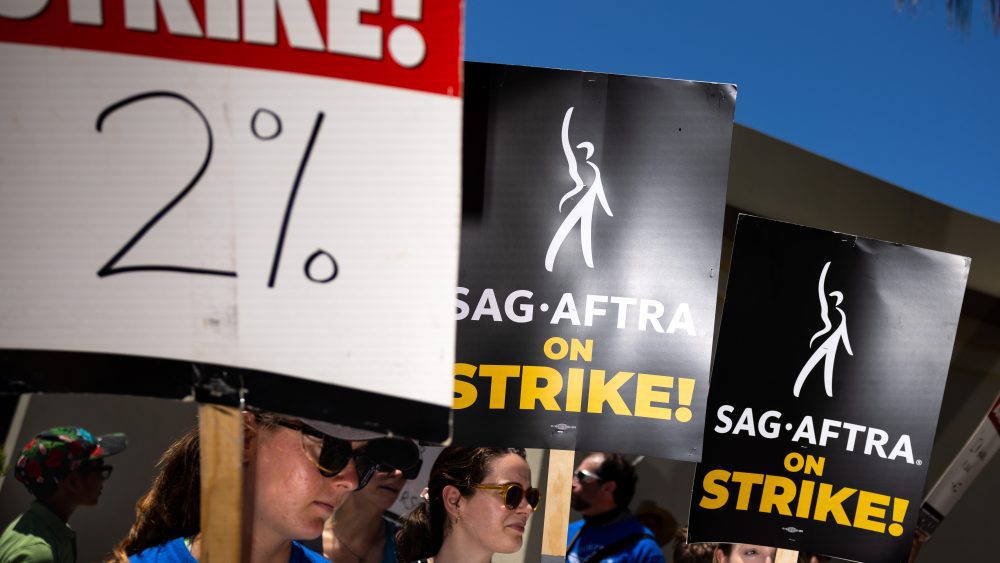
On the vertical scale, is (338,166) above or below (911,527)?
above

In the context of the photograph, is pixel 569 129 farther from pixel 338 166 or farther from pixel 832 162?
pixel 832 162

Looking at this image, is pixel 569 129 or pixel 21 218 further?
pixel 569 129

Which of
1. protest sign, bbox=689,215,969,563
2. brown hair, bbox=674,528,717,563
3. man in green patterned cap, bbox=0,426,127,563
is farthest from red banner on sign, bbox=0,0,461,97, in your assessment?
brown hair, bbox=674,528,717,563

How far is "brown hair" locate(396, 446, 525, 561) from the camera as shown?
337 centimetres

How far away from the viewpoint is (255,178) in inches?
69.8

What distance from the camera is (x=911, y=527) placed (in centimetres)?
384

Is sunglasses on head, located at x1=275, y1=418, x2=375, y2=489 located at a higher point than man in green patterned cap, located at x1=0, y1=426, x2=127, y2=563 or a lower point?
higher

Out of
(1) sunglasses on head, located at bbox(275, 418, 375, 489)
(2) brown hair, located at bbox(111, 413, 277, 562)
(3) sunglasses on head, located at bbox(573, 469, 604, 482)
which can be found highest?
(1) sunglasses on head, located at bbox(275, 418, 375, 489)

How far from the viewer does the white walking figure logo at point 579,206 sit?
10.0 feet

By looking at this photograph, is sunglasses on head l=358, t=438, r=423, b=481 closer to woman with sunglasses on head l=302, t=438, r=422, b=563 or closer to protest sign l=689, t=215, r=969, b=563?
woman with sunglasses on head l=302, t=438, r=422, b=563

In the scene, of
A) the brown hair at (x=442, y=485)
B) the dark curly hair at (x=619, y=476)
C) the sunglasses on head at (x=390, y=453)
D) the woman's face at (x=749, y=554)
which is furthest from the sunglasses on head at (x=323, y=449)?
the dark curly hair at (x=619, y=476)

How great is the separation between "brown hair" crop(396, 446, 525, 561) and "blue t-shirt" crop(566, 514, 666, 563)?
99 cm

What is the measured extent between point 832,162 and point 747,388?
382 centimetres

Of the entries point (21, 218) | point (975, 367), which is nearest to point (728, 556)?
point (21, 218)
